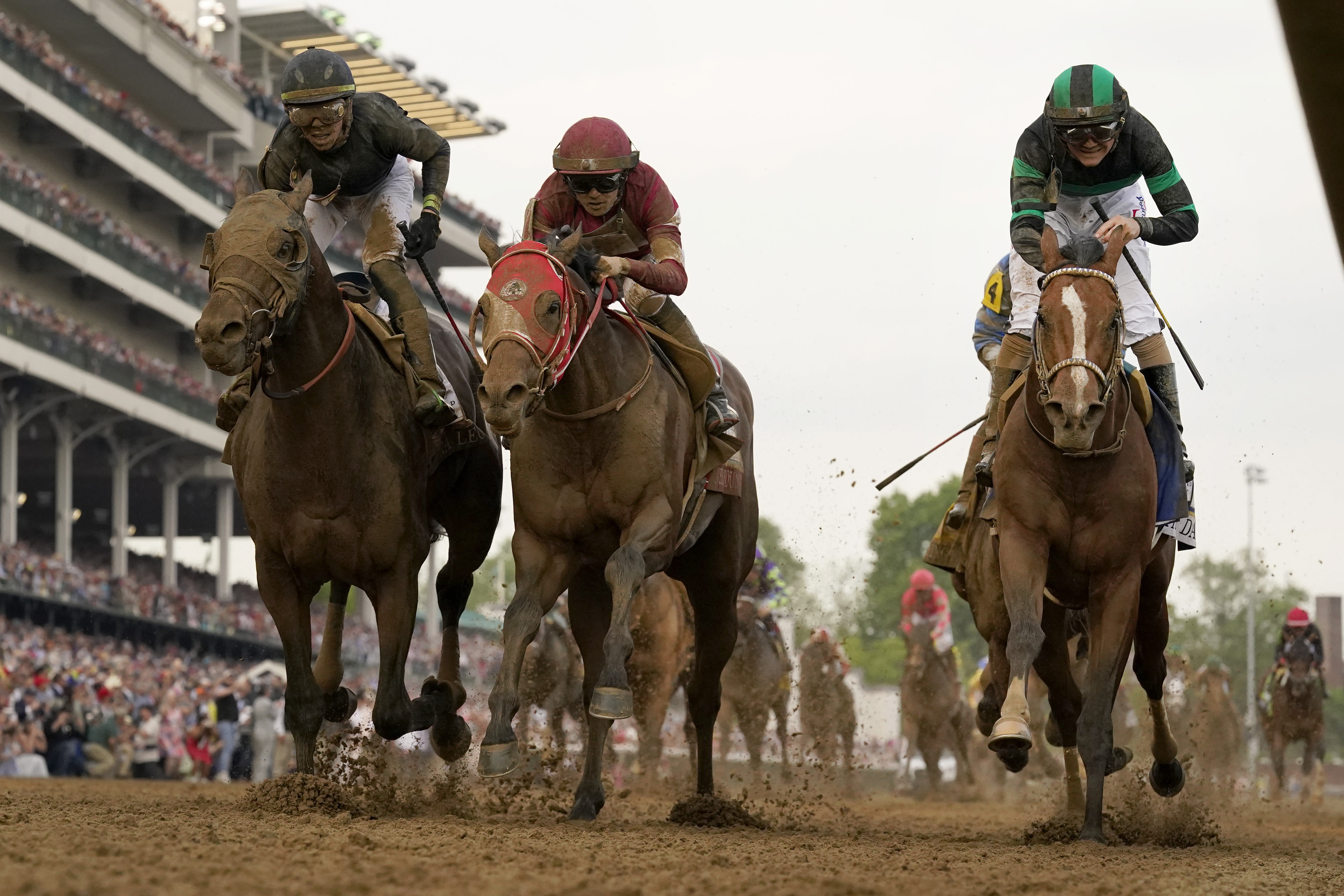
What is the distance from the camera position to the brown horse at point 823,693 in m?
20.8

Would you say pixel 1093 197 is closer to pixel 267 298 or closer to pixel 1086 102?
pixel 1086 102

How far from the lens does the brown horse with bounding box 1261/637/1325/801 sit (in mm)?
21453

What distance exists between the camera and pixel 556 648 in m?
18.0

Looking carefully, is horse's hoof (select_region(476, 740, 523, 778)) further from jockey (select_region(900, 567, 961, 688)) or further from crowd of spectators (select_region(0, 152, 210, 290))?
crowd of spectators (select_region(0, 152, 210, 290))

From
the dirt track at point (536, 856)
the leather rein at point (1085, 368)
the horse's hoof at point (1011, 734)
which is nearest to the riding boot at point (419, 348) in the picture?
the dirt track at point (536, 856)

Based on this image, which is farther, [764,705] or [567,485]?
[764,705]

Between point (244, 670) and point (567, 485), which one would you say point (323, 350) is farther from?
point (244, 670)

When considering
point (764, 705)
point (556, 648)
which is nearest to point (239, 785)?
point (556, 648)

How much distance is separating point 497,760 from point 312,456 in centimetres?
173

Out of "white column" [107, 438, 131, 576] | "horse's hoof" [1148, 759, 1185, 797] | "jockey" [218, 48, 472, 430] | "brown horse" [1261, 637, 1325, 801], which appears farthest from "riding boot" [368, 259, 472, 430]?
"white column" [107, 438, 131, 576]

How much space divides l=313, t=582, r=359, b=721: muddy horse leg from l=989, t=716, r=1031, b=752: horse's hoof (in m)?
3.33

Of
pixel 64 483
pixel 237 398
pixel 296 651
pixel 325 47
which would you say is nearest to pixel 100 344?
pixel 64 483

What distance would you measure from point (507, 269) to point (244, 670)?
27.8m

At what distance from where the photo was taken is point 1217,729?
22.6 metres
